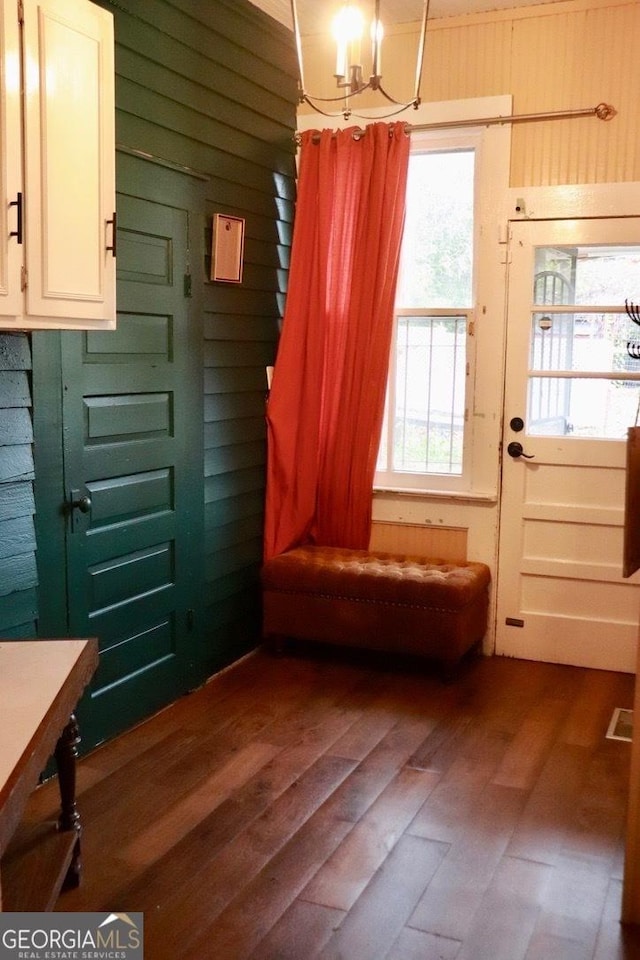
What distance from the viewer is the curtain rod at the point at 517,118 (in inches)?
157

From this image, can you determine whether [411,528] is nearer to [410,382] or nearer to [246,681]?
[410,382]

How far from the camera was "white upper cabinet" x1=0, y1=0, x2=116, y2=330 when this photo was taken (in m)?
2.30

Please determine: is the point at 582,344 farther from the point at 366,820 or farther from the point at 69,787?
the point at 69,787

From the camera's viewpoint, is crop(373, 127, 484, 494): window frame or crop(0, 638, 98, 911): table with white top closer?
crop(0, 638, 98, 911): table with white top

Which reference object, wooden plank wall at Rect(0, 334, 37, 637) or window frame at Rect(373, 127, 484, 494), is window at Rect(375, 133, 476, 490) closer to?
window frame at Rect(373, 127, 484, 494)

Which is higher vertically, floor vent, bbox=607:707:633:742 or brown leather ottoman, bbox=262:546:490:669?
brown leather ottoman, bbox=262:546:490:669

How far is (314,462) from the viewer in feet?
14.6

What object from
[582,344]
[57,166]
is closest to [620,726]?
[582,344]

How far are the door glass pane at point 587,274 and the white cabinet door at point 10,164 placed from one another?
8.28 feet

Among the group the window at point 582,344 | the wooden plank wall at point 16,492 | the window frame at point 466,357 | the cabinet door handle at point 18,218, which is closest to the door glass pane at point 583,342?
the window at point 582,344

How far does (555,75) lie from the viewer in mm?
4066

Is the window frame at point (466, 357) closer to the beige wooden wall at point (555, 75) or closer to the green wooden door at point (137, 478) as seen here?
the beige wooden wall at point (555, 75)

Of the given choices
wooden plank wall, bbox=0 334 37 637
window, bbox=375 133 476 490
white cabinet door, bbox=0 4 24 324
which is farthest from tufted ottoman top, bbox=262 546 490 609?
white cabinet door, bbox=0 4 24 324

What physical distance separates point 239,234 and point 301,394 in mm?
843
